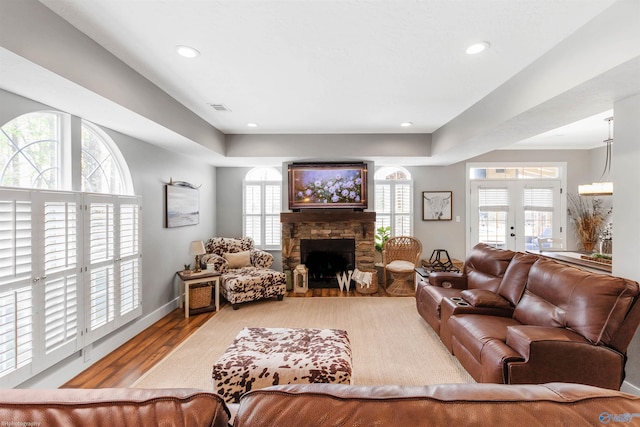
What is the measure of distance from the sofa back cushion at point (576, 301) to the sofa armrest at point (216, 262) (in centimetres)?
385

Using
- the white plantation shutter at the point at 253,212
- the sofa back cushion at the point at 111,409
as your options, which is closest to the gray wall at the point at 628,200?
the sofa back cushion at the point at 111,409

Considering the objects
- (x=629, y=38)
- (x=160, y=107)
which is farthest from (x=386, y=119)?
(x=160, y=107)

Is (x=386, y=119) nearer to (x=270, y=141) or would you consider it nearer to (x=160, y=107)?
(x=270, y=141)

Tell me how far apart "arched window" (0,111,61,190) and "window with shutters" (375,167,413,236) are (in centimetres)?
481

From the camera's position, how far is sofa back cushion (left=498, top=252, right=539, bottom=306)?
2.75 meters

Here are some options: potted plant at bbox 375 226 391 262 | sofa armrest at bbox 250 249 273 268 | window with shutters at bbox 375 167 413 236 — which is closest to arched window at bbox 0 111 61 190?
sofa armrest at bbox 250 249 273 268

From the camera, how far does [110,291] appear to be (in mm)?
2941

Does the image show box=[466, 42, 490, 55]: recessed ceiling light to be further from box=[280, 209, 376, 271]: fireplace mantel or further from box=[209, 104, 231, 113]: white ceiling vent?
box=[280, 209, 376, 271]: fireplace mantel

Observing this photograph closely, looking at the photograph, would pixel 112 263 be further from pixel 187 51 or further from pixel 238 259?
pixel 187 51

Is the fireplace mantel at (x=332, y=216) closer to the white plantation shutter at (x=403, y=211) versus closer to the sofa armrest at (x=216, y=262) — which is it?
the white plantation shutter at (x=403, y=211)

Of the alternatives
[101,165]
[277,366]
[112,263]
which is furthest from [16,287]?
[277,366]

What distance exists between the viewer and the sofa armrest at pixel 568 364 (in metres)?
1.89

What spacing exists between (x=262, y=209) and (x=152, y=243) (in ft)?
7.85

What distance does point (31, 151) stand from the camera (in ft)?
7.70
